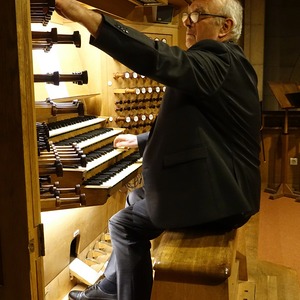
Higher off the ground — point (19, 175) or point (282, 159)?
point (19, 175)

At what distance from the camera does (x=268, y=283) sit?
2.92m

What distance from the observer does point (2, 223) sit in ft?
3.47

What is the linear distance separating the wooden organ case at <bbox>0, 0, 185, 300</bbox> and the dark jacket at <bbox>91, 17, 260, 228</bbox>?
45cm

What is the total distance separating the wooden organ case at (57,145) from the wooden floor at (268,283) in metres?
1.00

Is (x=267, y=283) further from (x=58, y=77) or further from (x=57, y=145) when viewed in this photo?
(x=58, y=77)

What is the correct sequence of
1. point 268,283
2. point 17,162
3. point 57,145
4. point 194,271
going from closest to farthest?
point 17,162 < point 194,271 < point 57,145 < point 268,283

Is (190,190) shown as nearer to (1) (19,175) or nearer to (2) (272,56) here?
(1) (19,175)

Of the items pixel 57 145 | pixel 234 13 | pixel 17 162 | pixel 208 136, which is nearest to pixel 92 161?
pixel 57 145

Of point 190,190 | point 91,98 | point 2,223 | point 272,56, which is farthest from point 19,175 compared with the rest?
point 272,56

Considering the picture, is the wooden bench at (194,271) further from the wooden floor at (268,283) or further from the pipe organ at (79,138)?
the wooden floor at (268,283)

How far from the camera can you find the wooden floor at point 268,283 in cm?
274

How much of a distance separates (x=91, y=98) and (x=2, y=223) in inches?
105

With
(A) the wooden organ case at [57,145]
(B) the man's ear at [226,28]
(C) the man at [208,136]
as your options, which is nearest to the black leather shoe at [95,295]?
(A) the wooden organ case at [57,145]

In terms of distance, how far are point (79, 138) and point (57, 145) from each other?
338mm
